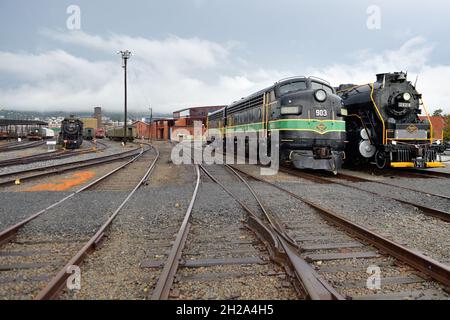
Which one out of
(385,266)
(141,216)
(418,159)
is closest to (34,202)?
(141,216)

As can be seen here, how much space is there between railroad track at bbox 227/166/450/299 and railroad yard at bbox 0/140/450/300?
0.01 meters

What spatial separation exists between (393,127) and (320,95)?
3104mm

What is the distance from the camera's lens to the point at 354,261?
3.76 metres

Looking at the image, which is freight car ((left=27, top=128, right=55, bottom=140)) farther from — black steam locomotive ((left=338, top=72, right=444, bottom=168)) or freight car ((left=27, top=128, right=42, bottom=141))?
black steam locomotive ((left=338, top=72, right=444, bottom=168))

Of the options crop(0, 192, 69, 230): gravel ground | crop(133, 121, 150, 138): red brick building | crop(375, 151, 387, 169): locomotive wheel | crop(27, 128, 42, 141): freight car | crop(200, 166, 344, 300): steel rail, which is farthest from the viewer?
crop(133, 121, 150, 138): red brick building

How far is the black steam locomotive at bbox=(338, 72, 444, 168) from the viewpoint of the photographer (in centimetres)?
1170

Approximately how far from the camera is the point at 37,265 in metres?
3.60

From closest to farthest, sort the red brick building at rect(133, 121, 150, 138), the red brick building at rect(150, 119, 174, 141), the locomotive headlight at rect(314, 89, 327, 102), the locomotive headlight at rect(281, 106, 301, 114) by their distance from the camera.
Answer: the locomotive headlight at rect(281, 106, 301, 114) → the locomotive headlight at rect(314, 89, 327, 102) → the red brick building at rect(150, 119, 174, 141) → the red brick building at rect(133, 121, 150, 138)

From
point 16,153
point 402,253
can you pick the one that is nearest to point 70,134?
point 16,153

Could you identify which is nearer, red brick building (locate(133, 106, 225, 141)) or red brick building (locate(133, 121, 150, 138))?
red brick building (locate(133, 106, 225, 141))

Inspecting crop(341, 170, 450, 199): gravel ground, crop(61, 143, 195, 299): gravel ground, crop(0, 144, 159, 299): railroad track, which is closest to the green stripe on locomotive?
crop(341, 170, 450, 199): gravel ground

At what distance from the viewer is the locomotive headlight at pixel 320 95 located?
35.9ft

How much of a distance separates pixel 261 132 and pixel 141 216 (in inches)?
314
